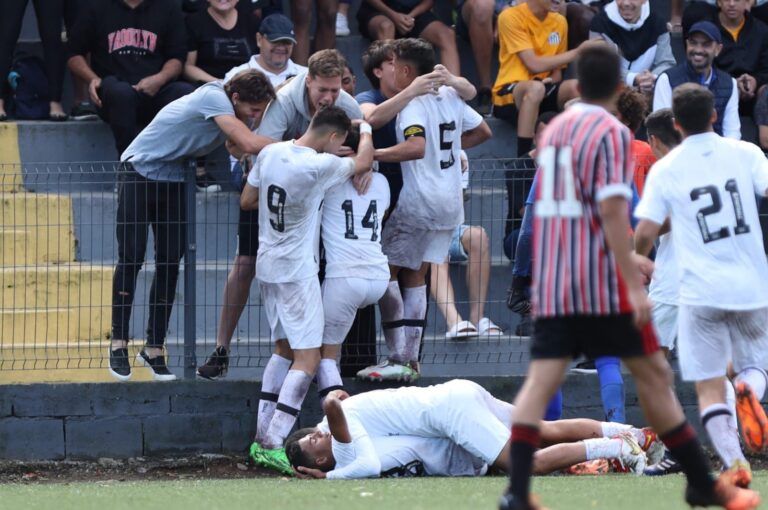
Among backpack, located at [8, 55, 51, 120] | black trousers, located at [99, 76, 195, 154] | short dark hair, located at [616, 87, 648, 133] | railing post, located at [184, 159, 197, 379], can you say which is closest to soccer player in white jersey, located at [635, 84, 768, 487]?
short dark hair, located at [616, 87, 648, 133]

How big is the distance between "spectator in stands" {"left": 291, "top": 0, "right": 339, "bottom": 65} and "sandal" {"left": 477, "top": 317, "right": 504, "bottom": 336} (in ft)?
12.7

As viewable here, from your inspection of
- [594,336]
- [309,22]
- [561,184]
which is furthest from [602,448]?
[309,22]

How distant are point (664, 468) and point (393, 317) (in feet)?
7.25

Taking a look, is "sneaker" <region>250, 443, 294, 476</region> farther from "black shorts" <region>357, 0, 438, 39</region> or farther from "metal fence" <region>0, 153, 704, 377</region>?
Result: "black shorts" <region>357, 0, 438, 39</region>

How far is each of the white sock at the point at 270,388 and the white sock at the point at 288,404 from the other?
163 mm

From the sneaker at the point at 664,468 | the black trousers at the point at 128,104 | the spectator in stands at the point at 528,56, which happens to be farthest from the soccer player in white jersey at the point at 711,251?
the black trousers at the point at 128,104

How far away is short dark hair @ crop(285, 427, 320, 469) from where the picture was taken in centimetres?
878

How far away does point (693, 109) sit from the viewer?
286 inches

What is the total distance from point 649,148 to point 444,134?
1467mm

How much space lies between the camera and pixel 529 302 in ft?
31.7

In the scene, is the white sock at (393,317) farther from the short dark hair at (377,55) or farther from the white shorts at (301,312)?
the short dark hair at (377,55)

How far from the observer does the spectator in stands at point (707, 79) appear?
1176 centimetres

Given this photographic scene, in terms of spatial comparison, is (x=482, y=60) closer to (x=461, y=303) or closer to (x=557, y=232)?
(x=461, y=303)

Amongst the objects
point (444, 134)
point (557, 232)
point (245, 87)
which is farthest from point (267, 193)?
point (557, 232)
